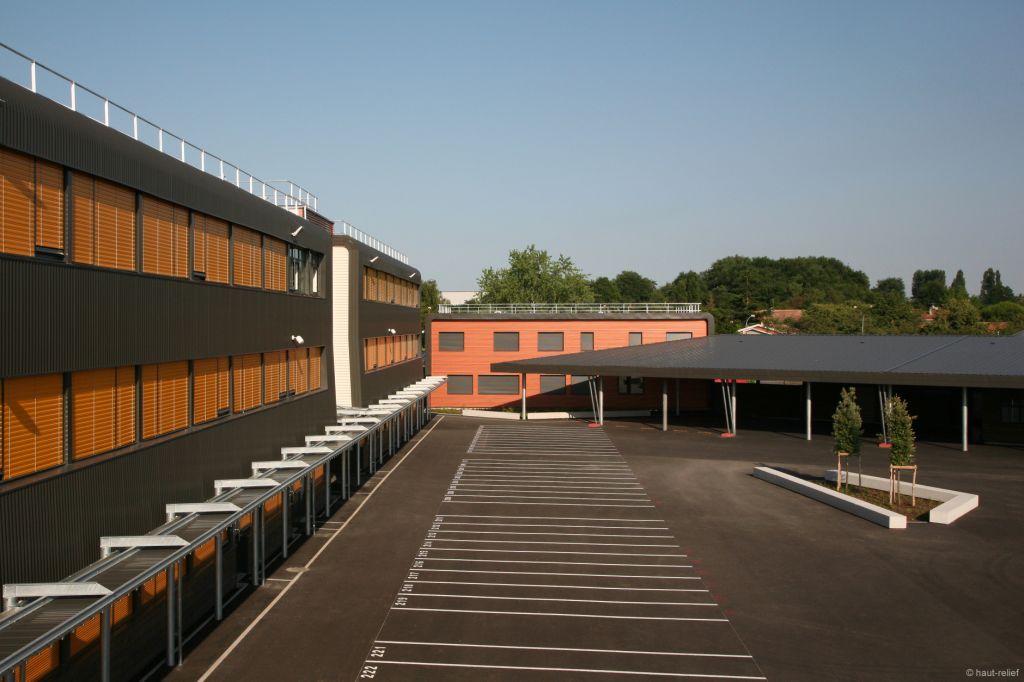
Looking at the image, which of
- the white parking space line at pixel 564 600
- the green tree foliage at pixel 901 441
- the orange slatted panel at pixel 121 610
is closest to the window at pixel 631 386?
the green tree foliage at pixel 901 441

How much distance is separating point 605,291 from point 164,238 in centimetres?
14070

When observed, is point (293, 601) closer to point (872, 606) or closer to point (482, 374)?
point (872, 606)

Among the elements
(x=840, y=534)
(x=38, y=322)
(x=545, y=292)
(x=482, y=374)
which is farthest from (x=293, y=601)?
(x=545, y=292)

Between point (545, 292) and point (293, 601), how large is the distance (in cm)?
9577

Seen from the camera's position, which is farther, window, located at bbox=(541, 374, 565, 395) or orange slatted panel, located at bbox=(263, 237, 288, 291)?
window, located at bbox=(541, 374, 565, 395)

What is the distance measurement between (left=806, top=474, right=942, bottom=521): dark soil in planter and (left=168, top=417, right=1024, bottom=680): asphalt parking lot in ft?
3.81

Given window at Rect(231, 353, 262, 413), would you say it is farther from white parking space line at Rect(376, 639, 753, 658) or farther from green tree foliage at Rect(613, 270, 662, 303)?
green tree foliage at Rect(613, 270, 662, 303)

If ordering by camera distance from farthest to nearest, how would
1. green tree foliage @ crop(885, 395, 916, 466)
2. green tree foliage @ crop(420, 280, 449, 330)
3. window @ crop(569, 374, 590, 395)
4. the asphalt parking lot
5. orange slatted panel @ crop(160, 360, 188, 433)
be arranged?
green tree foliage @ crop(420, 280, 449, 330)
window @ crop(569, 374, 590, 395)
green tree foliage @ crop(885, 395, 916, 466)
orange slatted panel @ crop(160, 360, 188, 433)
the asphalt parking lot

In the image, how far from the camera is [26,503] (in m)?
11.6

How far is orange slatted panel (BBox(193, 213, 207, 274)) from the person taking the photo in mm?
18141

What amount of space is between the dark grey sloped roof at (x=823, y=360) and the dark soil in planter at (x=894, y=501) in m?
10.2

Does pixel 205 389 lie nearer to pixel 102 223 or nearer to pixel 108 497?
pixel 108 497

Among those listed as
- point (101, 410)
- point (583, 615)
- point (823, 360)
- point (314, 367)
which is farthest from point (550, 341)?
point (101, 410)

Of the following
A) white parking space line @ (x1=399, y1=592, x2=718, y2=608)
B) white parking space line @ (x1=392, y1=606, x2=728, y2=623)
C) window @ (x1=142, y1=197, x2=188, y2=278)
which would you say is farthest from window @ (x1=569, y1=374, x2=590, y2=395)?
white parking space line @ (x1=392, y1=606, x2=728, y2=623)
